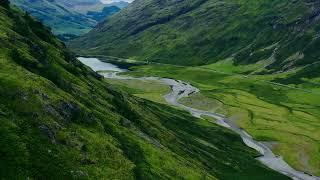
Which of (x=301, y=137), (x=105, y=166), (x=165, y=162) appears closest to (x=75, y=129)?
(x=105, y=166)

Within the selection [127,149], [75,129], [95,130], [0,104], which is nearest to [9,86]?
[0,104]

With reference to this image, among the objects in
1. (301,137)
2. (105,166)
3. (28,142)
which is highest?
(28,142)

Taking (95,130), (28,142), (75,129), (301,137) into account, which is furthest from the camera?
(301,137)

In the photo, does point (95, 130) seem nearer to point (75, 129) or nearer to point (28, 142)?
point (75, 129)

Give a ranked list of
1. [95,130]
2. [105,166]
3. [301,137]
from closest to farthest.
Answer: [105,166] < [95,130] < [301,137]

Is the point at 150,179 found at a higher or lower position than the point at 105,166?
lower

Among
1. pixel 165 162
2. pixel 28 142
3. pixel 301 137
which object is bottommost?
pixel 301 137

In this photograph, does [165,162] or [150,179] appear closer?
[150,179]

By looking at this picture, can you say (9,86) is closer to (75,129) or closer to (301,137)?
(75,129)

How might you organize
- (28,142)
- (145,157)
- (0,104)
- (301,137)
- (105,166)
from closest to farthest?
(28,142)
(0,104)
(105,166)
(145,157)
(301,137)
